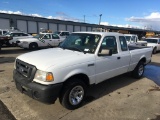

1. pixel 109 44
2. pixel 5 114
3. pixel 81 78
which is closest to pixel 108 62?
pixel 109 44

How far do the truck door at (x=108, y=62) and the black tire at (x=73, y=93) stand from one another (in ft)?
2.24

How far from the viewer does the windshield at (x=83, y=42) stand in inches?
199

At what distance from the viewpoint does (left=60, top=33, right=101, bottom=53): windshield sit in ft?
16.6

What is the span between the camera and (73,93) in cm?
448

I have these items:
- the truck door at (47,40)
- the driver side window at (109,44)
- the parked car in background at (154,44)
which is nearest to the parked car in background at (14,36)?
the truck door at (47,40)

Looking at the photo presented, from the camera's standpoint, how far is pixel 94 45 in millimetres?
5090

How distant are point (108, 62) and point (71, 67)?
59.8 inches

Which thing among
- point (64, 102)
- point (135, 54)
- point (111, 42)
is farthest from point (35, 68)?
point (135, 54)

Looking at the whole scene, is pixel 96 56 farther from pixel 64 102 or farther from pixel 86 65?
pixel 64 102

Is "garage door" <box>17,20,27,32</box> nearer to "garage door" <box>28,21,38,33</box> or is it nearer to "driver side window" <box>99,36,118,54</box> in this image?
"garage door" <box>28,21,38,33</box>

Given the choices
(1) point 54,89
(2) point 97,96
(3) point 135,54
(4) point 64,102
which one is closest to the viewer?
(1) point 54,89

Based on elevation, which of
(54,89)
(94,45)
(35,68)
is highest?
(94,45)

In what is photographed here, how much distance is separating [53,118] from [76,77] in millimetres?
1089

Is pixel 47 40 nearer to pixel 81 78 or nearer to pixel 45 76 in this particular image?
pixel 81 78
